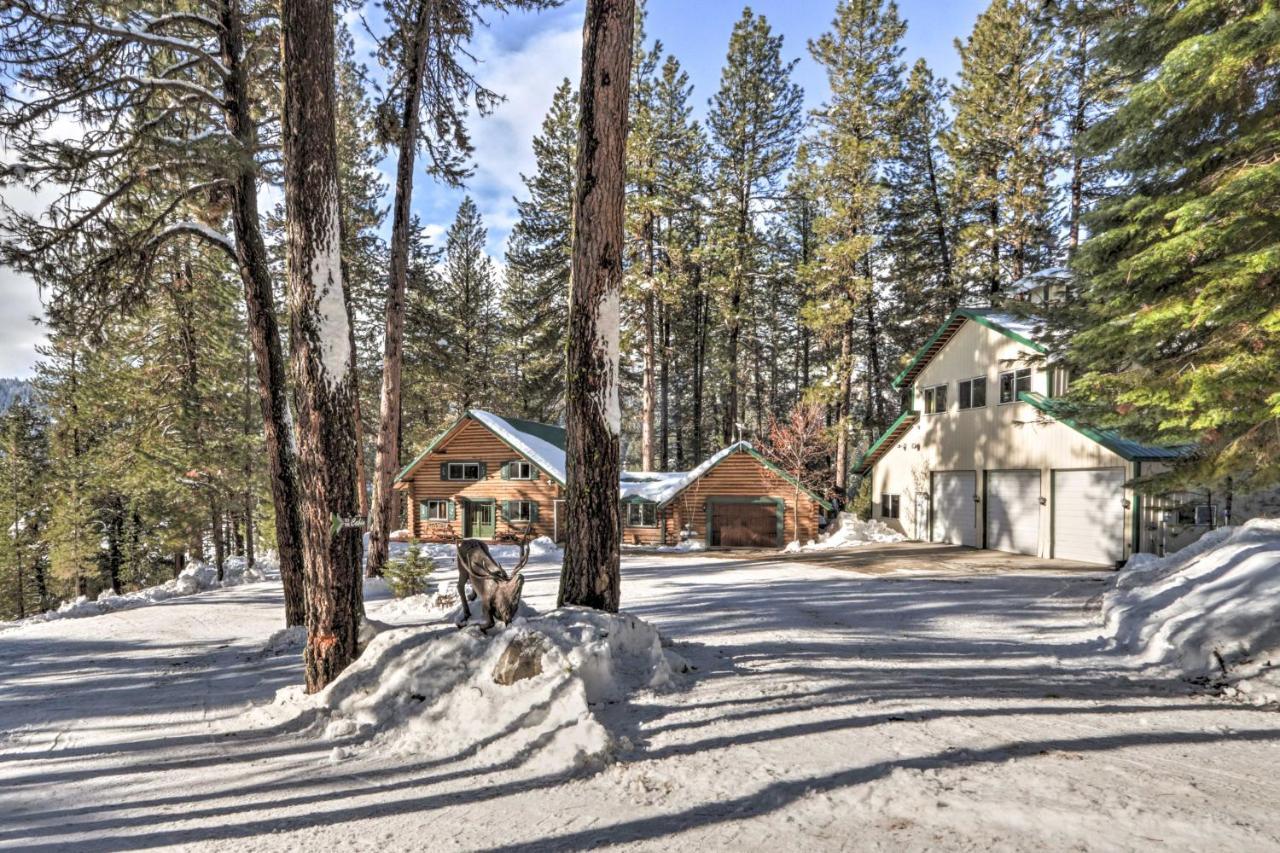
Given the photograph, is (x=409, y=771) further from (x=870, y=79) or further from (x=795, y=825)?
(x=870, y=79)

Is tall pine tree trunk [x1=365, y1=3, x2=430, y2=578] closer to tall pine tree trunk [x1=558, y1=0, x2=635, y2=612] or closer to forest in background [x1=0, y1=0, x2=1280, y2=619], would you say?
forest in background [x1=0, y1=0, x2=1280, y2=619]

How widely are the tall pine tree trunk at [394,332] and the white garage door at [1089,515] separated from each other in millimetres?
17391

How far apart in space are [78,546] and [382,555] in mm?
21817

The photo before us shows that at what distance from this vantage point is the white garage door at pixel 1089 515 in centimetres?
1427

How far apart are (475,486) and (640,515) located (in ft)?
24.7

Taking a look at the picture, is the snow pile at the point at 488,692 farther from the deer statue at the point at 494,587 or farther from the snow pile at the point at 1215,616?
the snow pile at the point at 1215,616

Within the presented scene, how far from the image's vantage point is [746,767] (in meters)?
3.64

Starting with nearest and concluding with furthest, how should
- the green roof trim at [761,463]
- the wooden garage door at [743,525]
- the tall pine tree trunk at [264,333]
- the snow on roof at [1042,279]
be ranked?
1. the tall pine tree trunk at [264,333]
2. the snow on roof at [1042,279]
3. the green roof trim at [761,463]
4. the wooden garage door at [743,525]

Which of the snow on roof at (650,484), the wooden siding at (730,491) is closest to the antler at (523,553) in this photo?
the snow on roof at (650,484)

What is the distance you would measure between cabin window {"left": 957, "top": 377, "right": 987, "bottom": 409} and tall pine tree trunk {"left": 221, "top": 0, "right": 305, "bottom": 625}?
18.9m

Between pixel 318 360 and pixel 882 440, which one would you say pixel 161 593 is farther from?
pixel 882 440

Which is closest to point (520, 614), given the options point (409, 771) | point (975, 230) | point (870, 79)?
point (409, 771)

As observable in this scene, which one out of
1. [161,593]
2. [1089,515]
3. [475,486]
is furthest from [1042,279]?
[161,593]

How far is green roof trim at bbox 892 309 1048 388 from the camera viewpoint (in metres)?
16.7
